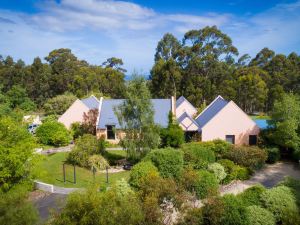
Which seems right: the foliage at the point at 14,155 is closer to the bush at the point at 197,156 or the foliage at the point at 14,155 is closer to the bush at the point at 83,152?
the bush at the point at 83,152

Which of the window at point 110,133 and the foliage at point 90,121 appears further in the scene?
the foliage at point 90,121

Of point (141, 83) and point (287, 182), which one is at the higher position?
point (141, 83)

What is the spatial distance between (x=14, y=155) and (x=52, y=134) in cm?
1949

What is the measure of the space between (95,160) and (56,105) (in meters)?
32.1

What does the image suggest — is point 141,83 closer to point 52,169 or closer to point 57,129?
point 52,169

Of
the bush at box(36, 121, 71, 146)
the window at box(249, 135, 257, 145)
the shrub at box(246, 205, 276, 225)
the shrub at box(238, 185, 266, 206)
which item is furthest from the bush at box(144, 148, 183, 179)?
the bush at box(36, 121, 71, 146)

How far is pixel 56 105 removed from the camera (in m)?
54.8

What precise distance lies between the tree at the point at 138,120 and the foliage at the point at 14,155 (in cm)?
939

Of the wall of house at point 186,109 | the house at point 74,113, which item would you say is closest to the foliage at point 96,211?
the house at point 74,113

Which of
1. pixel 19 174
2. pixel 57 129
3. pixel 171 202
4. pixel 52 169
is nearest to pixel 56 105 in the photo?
pixel 57 129

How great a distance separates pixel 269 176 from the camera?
2428 centimetres

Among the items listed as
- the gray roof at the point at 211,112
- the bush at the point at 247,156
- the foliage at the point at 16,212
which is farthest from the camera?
the gray roof at the point at 211,112

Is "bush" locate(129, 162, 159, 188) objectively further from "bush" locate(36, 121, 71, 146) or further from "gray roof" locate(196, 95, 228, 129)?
"bush" locate(36, 121, 71, 146)

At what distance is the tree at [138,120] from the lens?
25.8 meters
